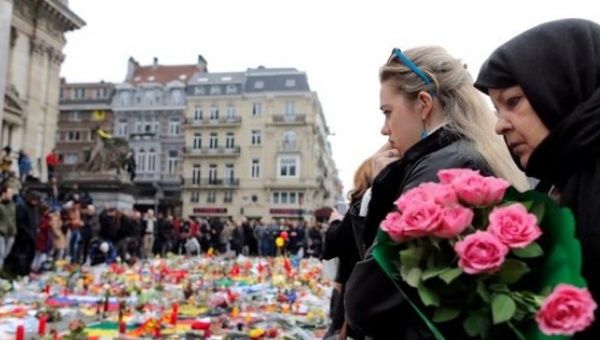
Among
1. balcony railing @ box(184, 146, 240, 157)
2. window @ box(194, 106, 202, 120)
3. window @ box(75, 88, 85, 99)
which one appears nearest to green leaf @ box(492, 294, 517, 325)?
balcony railing @ box(184, 146, 240, 157)

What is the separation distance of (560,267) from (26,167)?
27251mm

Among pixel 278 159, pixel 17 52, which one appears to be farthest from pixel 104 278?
pixel 278 159

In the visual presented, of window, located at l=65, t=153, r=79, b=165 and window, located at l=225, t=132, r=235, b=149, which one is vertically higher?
window, located at l=225, t=132, r=235, b=149

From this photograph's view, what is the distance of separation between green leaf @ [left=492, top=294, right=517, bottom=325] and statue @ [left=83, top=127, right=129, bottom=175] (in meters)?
25.3

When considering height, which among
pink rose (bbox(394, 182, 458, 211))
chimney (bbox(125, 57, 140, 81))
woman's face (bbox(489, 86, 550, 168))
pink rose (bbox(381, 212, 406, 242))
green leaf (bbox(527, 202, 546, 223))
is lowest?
pink rose (bbox(381, 212, 406, 242))

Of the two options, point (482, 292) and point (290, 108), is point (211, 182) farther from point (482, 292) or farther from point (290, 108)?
point (482, 292)

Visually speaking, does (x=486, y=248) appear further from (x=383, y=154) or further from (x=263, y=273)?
(x=263, y=273)

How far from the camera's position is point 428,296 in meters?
1.49

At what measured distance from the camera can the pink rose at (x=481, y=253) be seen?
4.57 ft

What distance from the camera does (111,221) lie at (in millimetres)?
18094

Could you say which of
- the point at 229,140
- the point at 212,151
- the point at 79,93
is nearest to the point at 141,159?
the point at 212,151

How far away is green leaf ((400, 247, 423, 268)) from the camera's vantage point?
1534 mm

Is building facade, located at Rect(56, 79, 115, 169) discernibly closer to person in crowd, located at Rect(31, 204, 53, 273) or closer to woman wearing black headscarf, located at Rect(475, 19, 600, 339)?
person in crowd, located at Rect(31, 204, 53, 273)

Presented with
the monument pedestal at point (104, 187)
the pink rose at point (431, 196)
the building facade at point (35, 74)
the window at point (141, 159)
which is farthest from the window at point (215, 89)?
the pink rose at point (431, 196)
